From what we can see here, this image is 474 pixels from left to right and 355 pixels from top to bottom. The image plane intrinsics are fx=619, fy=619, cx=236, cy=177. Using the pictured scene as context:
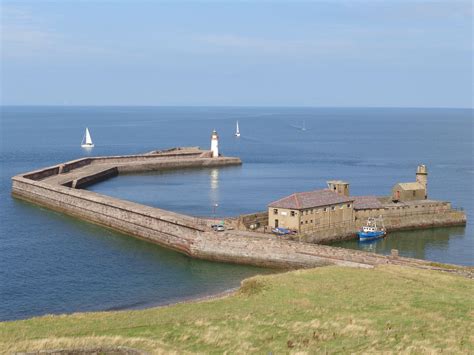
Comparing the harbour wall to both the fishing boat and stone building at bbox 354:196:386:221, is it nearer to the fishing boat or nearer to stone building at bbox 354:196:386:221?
the fishing boat

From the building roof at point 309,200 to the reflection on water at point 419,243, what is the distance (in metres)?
4.22

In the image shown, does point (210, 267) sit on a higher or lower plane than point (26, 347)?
lower

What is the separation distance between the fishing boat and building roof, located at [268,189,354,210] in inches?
136

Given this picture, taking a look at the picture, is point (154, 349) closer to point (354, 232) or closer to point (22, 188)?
point (354, 232)

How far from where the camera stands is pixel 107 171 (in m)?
110

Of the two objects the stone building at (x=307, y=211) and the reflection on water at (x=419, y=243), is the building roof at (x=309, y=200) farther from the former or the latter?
the reflection on water at (x=419, y=243)

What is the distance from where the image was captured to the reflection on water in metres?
57.7

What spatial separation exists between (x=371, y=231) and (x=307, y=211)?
847cm

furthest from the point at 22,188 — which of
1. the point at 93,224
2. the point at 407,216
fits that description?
the point at 407,216

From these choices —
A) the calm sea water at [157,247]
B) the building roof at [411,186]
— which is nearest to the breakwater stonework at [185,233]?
the calm sea water at [157,247]

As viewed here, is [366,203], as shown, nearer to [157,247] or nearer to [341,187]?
[341,187]

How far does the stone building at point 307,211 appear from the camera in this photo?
56.5 meters

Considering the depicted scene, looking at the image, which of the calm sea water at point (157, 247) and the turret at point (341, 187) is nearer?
the calm sea water at point (157, 247)

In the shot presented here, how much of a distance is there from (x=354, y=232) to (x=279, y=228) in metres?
9.41
